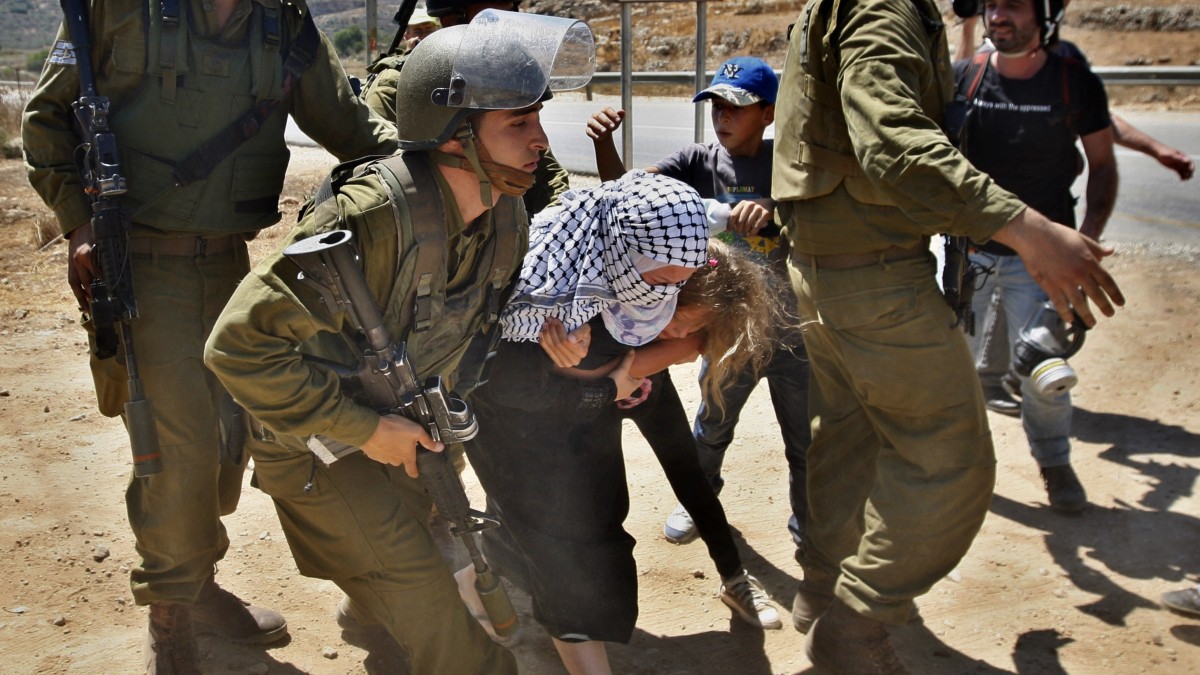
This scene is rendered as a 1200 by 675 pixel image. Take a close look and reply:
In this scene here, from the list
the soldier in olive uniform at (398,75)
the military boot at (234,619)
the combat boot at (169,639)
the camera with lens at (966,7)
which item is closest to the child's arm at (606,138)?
the soldier in olive uniform at (398,75)

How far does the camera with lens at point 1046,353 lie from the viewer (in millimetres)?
4078

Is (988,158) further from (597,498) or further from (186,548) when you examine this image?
(186,548)

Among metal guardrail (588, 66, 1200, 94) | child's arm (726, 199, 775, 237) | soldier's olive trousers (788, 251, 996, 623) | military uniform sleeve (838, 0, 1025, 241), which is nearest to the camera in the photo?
military uniform sleeve (838, 0, 1025, 241)

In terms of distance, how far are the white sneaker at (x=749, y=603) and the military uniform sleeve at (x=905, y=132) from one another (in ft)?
4.59

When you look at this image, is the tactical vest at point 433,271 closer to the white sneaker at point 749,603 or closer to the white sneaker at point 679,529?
the white sneaker at point 749,603

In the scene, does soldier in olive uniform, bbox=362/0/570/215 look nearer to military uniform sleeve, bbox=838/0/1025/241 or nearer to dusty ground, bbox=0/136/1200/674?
military uniform sleeve, bbox=838/0/1025/241

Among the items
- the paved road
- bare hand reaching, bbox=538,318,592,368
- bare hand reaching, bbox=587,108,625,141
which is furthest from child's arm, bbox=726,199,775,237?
the paved road

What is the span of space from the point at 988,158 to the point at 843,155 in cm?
165

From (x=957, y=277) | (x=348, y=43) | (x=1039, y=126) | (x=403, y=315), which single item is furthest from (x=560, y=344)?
(x=348, y=43)

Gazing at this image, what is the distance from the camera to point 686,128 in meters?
15.0

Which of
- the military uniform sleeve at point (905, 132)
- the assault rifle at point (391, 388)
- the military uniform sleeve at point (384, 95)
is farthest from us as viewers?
the military uniform sleeve at point (384, 95)

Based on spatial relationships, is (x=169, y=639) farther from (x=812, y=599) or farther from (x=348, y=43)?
(x=348, y=43)

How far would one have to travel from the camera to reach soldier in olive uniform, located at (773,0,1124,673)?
2.76 m

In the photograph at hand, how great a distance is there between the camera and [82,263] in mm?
2949
